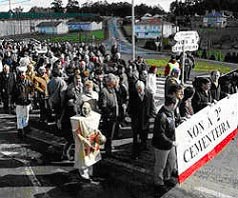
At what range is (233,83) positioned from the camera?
11.3 m

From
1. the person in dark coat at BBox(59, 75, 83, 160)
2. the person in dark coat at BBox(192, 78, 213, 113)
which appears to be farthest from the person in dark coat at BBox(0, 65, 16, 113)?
the person in dark coat at BBox(192, 78, 213, 113)

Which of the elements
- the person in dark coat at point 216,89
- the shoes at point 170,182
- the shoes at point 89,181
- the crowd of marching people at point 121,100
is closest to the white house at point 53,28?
the crowd of marching people at point 121,100

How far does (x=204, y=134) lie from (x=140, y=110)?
1861 millimetres

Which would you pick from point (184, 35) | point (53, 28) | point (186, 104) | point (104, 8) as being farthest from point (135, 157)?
point (104, 8)

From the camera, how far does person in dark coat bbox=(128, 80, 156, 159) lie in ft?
31.9

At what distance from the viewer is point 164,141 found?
7.76 m

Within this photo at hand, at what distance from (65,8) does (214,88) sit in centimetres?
17796

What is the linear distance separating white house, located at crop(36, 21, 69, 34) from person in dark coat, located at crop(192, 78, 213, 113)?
316ft

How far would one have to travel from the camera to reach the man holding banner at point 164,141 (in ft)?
25.3

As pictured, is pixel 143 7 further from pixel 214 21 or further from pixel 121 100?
pixel 121 100

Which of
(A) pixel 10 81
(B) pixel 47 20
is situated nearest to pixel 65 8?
(B) pixel 47 20

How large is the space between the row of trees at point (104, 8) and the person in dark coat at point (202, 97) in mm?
151387

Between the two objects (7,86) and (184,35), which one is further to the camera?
(7,86)

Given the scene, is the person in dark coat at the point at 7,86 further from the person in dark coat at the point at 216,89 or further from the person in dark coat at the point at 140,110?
the person in dark coat at the point at 216,89
